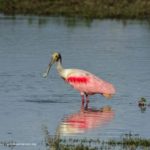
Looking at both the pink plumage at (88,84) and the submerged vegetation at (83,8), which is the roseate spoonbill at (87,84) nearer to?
the pink plumage at (88,84)

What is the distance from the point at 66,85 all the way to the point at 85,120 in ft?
16.4

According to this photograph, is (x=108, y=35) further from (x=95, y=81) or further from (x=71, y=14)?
(x=95, y=81)

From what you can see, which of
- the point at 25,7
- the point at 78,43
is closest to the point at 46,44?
the point at 78,43

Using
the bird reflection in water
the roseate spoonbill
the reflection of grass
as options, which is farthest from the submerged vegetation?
the reflection of grass

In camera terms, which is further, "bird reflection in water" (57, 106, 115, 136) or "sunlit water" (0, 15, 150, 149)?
"sunlit water" (0, 15, 150, 149)

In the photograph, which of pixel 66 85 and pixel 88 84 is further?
pixel 66 85

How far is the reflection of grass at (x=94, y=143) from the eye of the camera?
1259 cm

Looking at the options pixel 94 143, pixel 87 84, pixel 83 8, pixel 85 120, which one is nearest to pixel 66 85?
pixel 87 84

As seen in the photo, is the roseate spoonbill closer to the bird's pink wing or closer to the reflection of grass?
the bird's pink wing

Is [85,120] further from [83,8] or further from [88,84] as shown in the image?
[83,8]

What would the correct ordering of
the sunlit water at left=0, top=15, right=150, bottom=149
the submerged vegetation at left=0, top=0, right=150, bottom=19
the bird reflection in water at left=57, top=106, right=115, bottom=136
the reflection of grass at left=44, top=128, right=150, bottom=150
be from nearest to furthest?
the reflection of grass at left=44, top=128, right=150, bottom=150 → the bird reflection in water at left=57, top=106, right=115, bottom=136 → the sunlit water at left=0, top=15, right=150, bottom=149 → the submerged vegetation at left=0, top=0, right=150, bottom=19

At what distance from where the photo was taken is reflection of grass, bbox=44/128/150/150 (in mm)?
12594

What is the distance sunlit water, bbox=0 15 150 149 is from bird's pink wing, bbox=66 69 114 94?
0.26 metres

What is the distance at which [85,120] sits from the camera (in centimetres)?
1573
